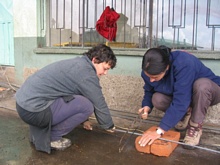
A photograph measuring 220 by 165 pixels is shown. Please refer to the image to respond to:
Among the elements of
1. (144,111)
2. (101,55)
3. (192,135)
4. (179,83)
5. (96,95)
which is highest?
(101,55)

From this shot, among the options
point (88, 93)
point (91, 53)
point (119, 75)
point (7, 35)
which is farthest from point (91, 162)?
point (7, 35)

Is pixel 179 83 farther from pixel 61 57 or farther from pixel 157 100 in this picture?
pixel 61 57

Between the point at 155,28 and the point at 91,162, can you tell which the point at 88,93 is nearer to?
the point at 91,162

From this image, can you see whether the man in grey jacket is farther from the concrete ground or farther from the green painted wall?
the green painted wall

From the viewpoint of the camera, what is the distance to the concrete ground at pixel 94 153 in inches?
98.7

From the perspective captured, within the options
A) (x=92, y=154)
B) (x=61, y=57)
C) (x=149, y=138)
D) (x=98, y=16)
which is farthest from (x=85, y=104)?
(x=98, y=16)

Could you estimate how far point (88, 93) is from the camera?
251 centimetres

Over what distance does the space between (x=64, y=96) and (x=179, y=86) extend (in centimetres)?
98

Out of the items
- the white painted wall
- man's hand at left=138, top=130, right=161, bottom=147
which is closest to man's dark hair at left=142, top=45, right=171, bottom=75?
man's hand at left=138, top=130, right=161, bottom=147

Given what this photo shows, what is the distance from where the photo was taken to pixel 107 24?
4.65 metres

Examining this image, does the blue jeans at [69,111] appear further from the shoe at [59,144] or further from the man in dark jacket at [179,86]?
the man in dark jacket at [179,86]

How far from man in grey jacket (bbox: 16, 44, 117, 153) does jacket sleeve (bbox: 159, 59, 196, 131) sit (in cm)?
50

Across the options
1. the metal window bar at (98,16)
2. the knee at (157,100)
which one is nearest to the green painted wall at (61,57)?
the metal window bar at (98,16)

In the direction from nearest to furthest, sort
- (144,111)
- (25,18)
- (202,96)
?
(202,96), (144,111), (25,18)
